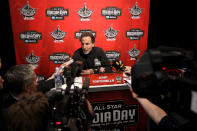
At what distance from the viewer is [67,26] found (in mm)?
3688

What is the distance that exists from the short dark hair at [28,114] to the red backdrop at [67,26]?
3.00m

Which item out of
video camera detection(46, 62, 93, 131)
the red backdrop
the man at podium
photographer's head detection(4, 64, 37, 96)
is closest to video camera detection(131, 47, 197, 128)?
video camera detection(46, 62, 93, 131)

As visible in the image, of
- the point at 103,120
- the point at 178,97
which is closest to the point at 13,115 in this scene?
the point at 178,97

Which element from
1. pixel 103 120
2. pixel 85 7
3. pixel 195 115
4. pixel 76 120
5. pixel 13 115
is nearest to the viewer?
pixel 195 115

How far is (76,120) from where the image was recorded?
1.09 metres

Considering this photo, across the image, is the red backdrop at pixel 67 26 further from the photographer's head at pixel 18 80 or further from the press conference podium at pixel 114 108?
the photographer's head at pixel 18 80

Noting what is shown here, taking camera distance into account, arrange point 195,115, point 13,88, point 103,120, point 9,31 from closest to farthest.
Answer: point 195,115
point 13,88
point 103,120
point 9,31

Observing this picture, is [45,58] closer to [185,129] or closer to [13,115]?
[13,115]

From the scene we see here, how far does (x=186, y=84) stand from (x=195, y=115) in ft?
0.41

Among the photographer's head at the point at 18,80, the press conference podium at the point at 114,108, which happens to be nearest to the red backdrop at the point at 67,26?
the press conference podium at the point at 114,108

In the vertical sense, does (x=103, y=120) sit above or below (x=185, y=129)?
below

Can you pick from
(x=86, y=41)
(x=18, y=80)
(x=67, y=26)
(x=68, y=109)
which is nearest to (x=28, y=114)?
(x=68, y=109)

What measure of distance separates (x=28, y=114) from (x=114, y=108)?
56.5 inches

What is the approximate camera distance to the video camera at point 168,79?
628 mm
